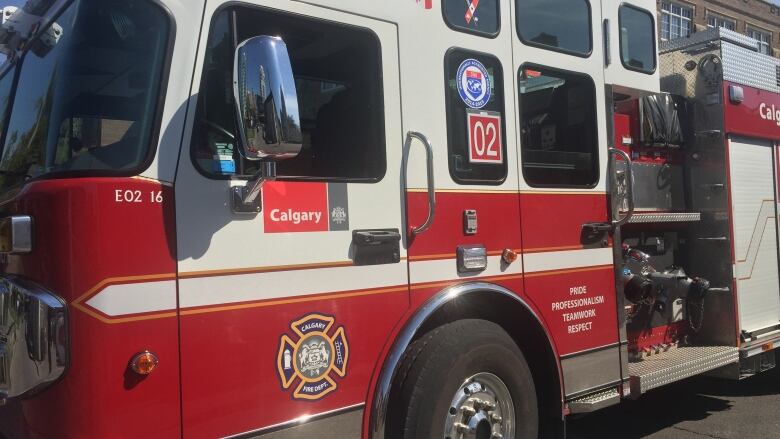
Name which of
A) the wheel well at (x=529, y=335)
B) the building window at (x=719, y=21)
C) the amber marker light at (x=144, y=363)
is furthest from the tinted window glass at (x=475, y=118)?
the building window at (x=719, y=21)

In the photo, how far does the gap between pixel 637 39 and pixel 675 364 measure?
218 centimetres

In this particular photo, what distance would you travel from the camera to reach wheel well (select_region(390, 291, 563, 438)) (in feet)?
11.0

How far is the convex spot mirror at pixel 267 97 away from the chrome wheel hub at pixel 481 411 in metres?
1.62

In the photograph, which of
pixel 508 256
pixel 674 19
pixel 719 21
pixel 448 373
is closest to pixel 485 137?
pixel 508 256

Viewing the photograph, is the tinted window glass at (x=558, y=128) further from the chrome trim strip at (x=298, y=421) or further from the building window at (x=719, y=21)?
the building window at (x=719, y=21)

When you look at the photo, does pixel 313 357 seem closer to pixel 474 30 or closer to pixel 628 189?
pixel 474 30

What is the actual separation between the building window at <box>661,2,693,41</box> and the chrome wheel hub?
28.1 m

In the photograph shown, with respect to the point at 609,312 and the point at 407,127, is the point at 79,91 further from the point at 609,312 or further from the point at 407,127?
the point at 609,312

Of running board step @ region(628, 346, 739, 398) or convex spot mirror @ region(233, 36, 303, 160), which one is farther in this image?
running board step @ region(628, 346, 739, 398)

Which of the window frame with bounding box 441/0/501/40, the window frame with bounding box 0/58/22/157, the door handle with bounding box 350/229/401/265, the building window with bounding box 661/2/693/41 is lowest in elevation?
the door handle with bounding box 350/229/401/265

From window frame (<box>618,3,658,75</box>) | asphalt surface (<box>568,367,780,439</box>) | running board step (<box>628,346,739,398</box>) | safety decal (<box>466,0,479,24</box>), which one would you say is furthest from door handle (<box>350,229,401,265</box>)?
asphalt surface (<box>568,367,780,439</box>)

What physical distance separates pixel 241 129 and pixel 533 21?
2116 millimetres

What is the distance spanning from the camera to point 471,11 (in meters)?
3.43

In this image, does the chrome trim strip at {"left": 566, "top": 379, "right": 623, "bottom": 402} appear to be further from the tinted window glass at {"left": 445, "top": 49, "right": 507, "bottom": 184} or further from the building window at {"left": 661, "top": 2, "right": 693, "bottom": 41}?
the building window at {"left": 661, "top": 2, "right": 693, "bottom": 41}
